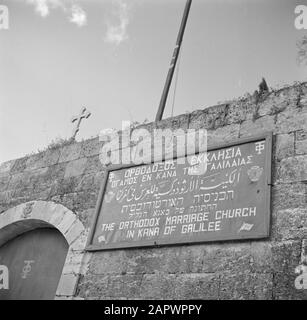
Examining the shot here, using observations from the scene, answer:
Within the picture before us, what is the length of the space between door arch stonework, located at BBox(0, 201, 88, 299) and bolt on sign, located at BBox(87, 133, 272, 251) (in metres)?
0.21

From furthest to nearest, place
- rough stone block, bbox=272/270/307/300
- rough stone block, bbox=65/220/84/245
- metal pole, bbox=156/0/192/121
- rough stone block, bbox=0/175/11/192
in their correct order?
rough stone block, bbox=0/175/11/192 → metal pole, bbox=156/0/192/121 → rough stone block, bbox=65/220/84/245 → rough stone block, bbox=272/270/307/300

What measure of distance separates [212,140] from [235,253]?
1221 mm

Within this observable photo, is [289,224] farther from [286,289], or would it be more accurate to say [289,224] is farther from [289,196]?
[286,289]

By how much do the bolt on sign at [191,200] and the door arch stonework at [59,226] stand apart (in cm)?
21

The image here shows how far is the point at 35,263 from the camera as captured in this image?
15.2 ft

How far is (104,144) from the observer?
473 centimetres

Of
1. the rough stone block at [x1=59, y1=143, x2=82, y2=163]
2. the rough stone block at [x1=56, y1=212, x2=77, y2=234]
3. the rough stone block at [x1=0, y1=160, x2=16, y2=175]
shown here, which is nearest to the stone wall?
the rough stone block at [x1=56, y1=212, x2=77, y2=234]

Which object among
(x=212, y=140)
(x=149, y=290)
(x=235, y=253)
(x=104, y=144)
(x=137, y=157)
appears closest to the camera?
(x=235, y=253)

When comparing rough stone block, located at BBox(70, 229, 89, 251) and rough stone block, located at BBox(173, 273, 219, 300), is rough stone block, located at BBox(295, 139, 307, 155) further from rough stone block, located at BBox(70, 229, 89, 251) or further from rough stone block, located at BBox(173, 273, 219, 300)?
rough stone block, located at BBox(70, 229, 89, 251)

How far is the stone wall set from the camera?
9.36 ft

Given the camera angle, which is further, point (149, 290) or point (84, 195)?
point (84, 195)

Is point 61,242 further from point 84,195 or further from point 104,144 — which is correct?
point 104,144
